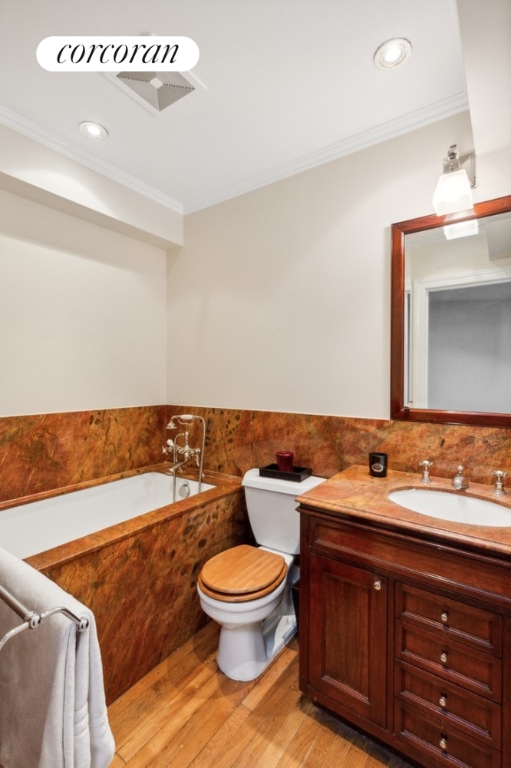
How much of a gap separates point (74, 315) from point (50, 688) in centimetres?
200

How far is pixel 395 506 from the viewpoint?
128 cm

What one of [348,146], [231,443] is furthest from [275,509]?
[348,146]

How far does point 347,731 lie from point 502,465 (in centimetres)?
122

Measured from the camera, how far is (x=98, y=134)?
187cm

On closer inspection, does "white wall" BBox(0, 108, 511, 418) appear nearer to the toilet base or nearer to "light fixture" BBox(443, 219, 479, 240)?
"light fixture" BBox(443, 219, 479, 240)

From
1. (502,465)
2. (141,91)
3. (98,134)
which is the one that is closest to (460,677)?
(502,465)

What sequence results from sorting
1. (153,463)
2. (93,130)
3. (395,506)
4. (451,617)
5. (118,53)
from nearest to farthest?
1. (451,617)
2. (395,506)
3. (118,53)
4. (93,130)
5. (153,463)

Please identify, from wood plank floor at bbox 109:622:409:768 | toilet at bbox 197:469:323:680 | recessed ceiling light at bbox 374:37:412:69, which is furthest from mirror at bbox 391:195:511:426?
wood plank floor at bbox 109:622:409:768

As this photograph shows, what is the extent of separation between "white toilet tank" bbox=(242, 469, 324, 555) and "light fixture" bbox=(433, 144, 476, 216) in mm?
1429

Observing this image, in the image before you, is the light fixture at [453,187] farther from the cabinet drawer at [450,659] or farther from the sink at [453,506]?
the cabinet drawer at [450,659]

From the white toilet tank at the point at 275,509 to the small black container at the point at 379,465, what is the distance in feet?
1.12

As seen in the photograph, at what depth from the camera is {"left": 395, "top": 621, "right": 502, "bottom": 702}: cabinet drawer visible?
102 cm

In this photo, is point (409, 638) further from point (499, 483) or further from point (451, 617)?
point (499, 483)

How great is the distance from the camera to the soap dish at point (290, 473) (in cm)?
188
